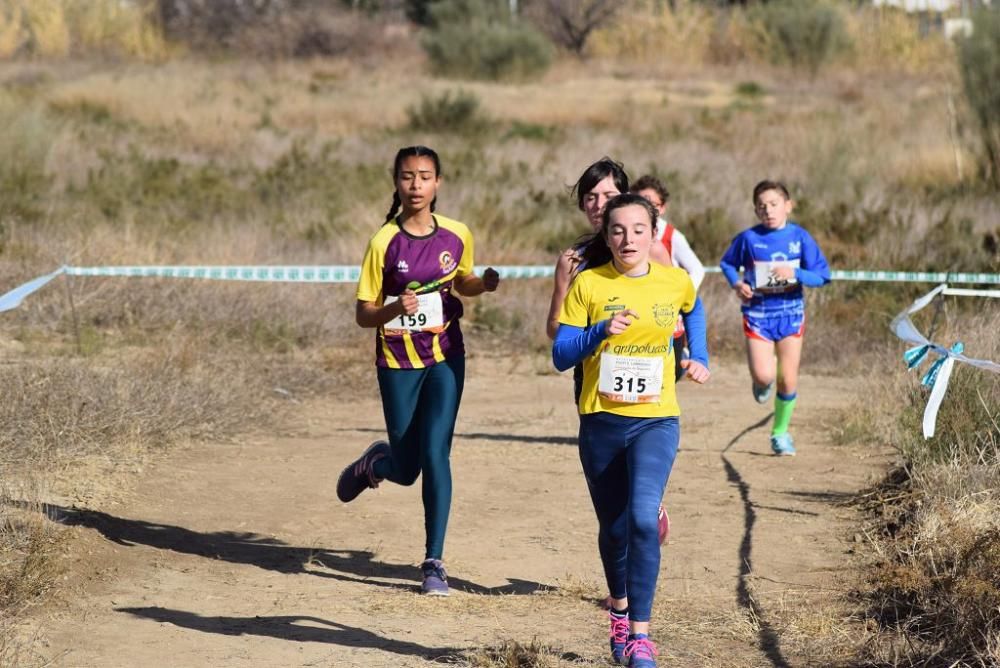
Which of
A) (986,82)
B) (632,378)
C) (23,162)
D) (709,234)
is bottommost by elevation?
(709,234)

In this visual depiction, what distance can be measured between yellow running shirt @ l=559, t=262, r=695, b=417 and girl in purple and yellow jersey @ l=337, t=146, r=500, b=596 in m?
1.09

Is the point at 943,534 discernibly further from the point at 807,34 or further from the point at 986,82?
the point at 807,34

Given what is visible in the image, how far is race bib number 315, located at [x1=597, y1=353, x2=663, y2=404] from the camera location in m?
5.15

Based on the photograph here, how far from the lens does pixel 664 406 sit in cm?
520

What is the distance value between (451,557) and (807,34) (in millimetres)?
42050

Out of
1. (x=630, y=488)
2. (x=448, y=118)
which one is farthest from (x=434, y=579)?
(x=448, y=118)

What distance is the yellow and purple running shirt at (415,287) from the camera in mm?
6297

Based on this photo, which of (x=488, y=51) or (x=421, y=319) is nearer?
(x=421, y=319)

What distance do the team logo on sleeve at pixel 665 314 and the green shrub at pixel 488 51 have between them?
126ft

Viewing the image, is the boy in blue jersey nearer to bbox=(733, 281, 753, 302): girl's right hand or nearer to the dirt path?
bbox=(733, 281, 753, 302): girl's right hand

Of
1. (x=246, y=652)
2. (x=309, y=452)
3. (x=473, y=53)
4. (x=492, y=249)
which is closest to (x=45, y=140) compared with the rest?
(x=492, y=249)

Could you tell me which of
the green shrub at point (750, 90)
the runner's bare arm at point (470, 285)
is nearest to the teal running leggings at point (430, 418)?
the runner's bare arm at point (470, 285)

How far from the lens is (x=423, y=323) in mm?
6332

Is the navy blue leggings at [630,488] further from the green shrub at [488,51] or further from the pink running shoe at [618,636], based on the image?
the green shrub at [488,51]
